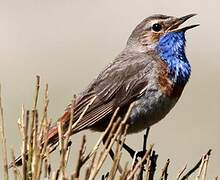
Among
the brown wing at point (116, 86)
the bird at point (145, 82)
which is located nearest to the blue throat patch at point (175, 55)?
the bird at point (145, 82)

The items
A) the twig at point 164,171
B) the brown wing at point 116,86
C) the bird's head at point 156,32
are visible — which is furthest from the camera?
the bird's head at point 156,32

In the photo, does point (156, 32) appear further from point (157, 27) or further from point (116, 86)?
point (116, 86)

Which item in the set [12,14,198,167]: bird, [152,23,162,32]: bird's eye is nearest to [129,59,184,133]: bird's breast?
[12,14,198,167]: bird

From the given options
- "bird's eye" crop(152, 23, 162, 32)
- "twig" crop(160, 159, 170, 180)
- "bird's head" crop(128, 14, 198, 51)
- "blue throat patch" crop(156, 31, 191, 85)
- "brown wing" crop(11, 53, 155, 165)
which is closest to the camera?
"twig" crop(160, 159, 170, 180)

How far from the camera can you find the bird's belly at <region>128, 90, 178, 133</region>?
766cm

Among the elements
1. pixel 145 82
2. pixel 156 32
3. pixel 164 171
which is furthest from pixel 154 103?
pixel 164 171

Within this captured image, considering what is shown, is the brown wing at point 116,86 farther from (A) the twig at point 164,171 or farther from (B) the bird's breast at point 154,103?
(A) the twig at point 164,171

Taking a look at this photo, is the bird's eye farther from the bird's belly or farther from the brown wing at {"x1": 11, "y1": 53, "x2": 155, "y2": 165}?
the bird's belly

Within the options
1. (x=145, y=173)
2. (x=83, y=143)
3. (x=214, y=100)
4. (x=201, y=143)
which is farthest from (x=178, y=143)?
(x=83, y=143)

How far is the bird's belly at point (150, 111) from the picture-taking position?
301 inches

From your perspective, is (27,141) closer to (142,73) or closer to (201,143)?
(142,73)

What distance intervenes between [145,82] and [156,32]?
58 centimetres

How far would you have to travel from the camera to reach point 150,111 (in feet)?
25.1

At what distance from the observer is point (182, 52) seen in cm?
795
